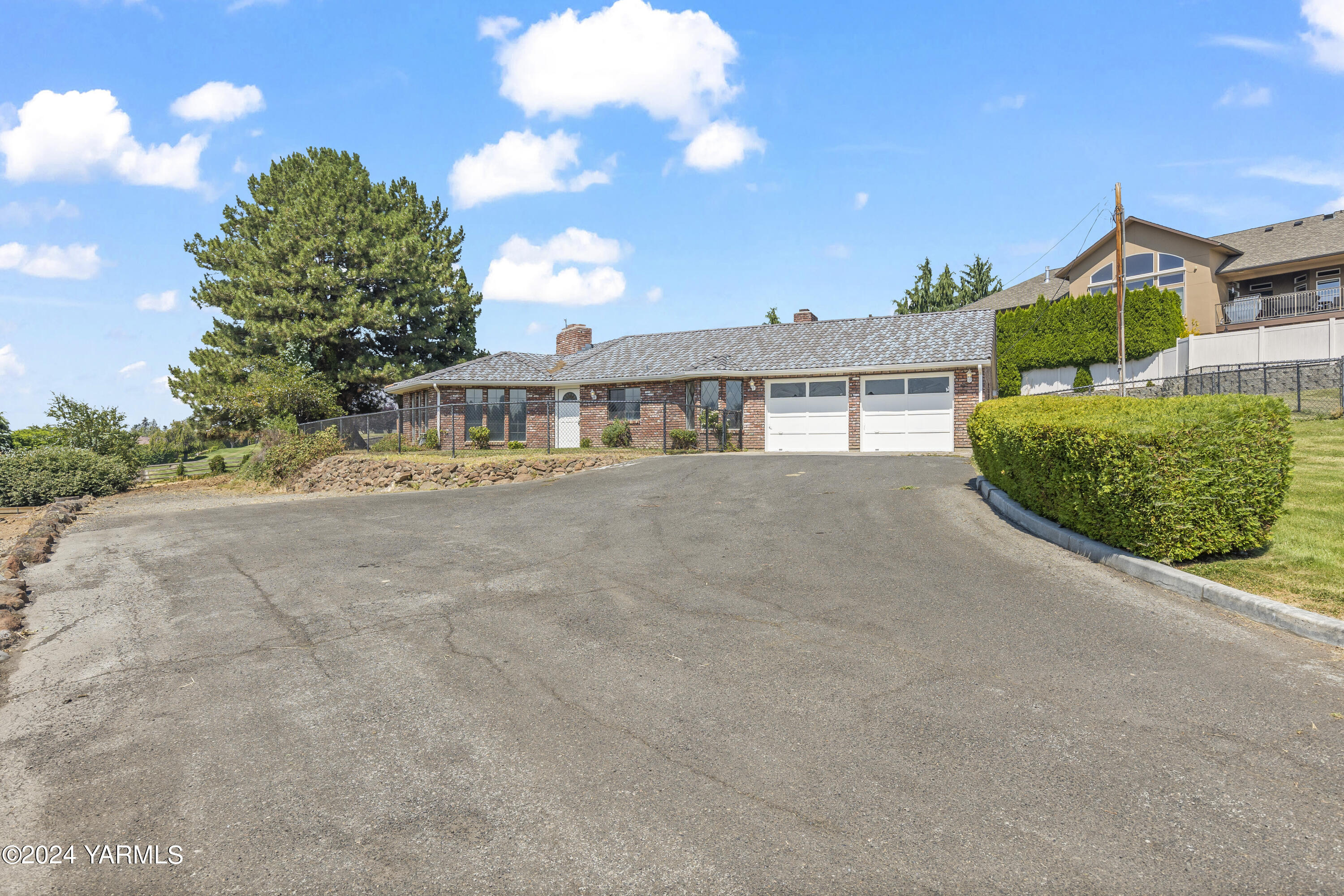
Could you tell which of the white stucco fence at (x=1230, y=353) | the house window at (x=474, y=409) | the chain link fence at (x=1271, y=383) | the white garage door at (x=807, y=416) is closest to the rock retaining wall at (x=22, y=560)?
the house window at (x=474, y=409)

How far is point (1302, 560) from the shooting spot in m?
6.48

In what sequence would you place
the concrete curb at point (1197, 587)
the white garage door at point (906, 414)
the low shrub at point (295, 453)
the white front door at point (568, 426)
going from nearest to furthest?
the concrete curb at point (1197, 587) → the low shrub at point (295, 453) → the white garage door at point (906, 414) → the white front door at point (568, 426)

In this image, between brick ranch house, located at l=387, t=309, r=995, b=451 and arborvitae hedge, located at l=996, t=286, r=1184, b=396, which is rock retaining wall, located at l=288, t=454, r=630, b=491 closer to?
brick ranch house, located at l=387, t=309, r=995, b=451

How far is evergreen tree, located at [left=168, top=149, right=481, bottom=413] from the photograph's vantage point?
33.8 meters

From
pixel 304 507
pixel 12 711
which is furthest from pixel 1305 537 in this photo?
pixel 304 507

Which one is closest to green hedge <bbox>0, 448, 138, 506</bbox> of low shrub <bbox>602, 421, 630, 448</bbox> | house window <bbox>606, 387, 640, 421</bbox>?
low shrub <bbox>602, 421, 630, 448</bbox>

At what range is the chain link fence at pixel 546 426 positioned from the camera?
26.0 m

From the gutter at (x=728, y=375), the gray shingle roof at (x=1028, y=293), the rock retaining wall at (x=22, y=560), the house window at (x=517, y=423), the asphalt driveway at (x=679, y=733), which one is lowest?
the asphalt driveway at (x=679, y=733)

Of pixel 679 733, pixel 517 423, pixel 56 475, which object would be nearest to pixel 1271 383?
pixel 517 423

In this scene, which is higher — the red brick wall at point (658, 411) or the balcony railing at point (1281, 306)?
the balcony railing at point (1281, 306)

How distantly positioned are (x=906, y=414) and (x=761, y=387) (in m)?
5.03

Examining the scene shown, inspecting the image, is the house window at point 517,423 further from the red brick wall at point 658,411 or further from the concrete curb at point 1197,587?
the concrete curb at point 1197,587

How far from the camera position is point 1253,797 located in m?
3.12

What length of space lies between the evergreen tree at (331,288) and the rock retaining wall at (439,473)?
15.0m
